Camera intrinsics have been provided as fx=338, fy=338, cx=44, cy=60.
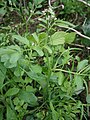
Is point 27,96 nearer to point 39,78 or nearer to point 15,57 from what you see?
point 39,78

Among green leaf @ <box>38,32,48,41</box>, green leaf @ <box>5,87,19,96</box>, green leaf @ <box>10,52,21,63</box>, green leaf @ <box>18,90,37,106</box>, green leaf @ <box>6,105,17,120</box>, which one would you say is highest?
green leaf @ <box>38,32,48,41</box>

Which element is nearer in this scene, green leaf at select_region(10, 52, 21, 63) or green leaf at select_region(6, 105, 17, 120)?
green leaf at select_region(10, 52, 21, 63)

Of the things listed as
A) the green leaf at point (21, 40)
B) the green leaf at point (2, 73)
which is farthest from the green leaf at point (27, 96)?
the green leaf at point (21, 40)

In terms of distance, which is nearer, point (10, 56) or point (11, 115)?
point (10, 56)

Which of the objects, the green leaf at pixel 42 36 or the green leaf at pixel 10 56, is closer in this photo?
the green leaf at pixel 10 56

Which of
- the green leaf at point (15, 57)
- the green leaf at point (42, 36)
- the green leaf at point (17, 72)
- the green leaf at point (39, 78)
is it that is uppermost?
the green leaf at point (42, 36)

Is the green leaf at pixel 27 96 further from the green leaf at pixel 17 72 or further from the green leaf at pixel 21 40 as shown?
the green leaf at pixel 21 40

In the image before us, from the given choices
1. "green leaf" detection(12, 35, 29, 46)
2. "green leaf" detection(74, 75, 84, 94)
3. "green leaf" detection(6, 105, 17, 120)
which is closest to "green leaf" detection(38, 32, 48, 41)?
"green leaf" detection(12, 35, 29, 46)

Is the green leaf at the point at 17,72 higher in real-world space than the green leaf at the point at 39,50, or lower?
lower

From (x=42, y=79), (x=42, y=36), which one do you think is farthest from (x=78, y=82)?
(x=42, y=36)

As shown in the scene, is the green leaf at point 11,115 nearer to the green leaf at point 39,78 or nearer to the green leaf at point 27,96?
the green leaf at point 27,96

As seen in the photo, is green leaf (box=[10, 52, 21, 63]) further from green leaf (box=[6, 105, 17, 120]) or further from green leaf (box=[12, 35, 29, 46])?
green leaf (box=[6, 105, 17, 120])

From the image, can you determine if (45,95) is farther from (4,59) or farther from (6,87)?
(4,59)

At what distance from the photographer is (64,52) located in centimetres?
171
